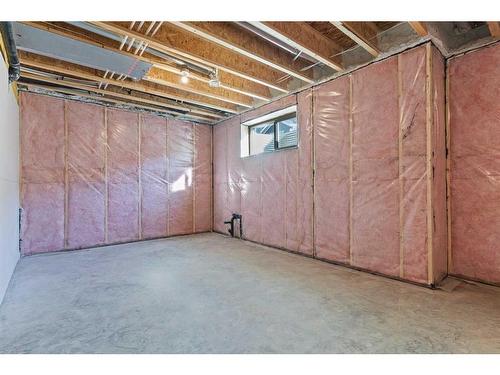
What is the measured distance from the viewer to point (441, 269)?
9.04ft

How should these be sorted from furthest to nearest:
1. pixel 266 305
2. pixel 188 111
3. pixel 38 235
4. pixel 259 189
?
pixel 188 111 → pixel 259 189 → pixel 38 235 → pixel 266 305

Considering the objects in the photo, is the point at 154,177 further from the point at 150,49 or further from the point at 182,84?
the point at 150,49

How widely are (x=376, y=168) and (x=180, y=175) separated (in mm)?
3822

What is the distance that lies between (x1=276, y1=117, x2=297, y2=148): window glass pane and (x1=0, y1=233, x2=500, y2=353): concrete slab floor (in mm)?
2023

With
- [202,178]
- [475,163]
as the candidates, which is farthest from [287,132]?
[475,163]

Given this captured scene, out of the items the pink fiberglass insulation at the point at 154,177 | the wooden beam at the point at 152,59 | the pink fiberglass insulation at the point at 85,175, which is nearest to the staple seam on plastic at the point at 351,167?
the wooden beam at the point at 152,59

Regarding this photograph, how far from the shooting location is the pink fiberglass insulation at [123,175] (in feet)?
15.1

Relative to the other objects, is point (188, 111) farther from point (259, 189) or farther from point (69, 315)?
point (69, 315)

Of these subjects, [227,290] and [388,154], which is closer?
[227,290]

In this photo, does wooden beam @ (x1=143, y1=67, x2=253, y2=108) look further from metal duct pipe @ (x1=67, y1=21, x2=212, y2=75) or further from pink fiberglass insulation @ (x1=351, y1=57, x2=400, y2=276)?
pink fiberglass insulation @ (x1=351, y1=57, x2=400, y2=276)

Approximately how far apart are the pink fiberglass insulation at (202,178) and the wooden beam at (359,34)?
3.80m

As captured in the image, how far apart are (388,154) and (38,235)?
16.5 ft

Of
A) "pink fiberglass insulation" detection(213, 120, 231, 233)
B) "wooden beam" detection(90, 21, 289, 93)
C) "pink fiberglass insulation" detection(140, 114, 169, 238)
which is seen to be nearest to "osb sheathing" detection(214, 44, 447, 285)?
"wooden beam" detection(90, 21, 289, 93)

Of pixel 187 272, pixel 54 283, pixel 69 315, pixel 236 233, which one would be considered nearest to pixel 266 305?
pixel 187 272
